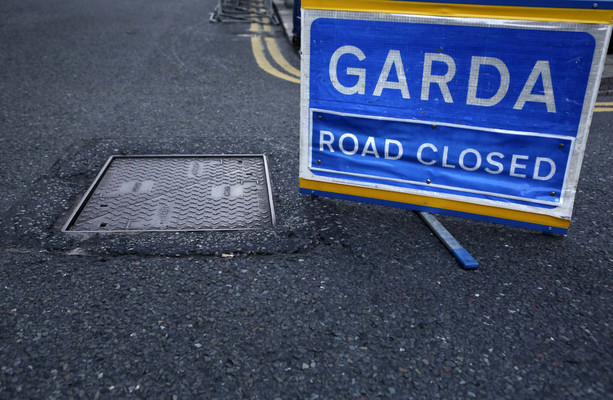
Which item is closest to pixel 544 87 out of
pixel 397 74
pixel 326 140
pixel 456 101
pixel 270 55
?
pixel 456 101

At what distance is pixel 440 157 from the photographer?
3611 millimetres

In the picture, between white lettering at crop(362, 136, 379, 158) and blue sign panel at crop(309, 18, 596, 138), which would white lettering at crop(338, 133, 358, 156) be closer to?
white lettering at crop(362, 136, 379, 158)

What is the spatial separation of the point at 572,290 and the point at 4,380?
2.89m

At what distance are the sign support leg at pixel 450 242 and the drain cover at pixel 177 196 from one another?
1086mm

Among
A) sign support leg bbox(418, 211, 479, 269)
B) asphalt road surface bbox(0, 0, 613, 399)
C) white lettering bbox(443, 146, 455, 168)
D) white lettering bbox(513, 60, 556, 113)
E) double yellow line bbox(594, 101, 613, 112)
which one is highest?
white lettering bbox(513, 60, 556, 113)

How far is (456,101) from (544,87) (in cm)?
52

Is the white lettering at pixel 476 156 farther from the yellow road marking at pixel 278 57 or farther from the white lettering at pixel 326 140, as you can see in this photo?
the yellow road marking at pixel 278 57

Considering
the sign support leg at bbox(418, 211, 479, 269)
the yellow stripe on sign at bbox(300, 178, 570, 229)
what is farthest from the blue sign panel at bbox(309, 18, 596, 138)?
the sign support leg at bbox(418, 211, 479, 269)

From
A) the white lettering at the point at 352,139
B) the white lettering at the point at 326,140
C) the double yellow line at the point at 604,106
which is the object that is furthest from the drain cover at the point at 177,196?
the double yellow line at the point at 604,106

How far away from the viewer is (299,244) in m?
3.43

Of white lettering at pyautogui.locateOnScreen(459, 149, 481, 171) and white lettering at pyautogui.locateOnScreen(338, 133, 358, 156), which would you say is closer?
white lettering at pyautogui.locateOnScreen(459, 149, 481, 171)

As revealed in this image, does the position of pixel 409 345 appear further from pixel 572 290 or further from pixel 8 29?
pixel 8 29

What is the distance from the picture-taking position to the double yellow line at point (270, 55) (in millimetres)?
7637

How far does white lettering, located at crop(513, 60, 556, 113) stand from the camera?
3.21 m
